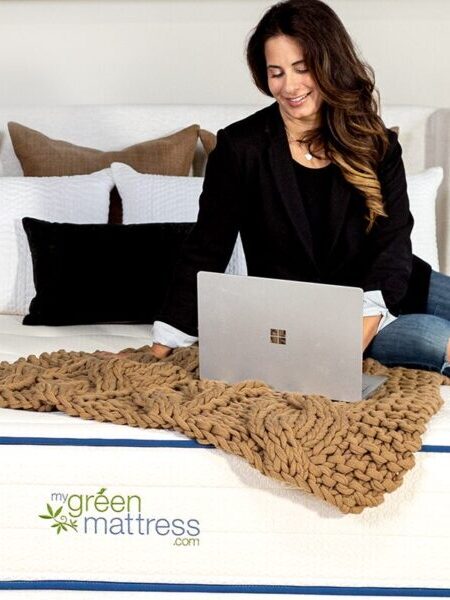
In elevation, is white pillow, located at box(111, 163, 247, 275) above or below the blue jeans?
above

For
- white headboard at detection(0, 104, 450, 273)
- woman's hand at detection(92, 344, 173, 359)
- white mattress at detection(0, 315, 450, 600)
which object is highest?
white headboard at detection(0, 104, 450, 273)

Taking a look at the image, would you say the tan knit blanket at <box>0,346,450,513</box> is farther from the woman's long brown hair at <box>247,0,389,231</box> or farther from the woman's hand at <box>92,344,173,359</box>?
the woman's long brown hair at <box>247,0,389,231</box>

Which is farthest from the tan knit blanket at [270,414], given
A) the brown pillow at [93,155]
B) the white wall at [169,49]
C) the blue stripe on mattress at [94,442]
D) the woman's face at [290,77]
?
the white wall at [169,49]

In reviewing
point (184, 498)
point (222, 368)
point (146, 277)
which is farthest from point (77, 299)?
point (184, 498)

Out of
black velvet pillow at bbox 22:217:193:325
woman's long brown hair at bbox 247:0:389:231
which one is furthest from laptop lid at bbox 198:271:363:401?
black velvet pillow at bbox 22:217:193:325

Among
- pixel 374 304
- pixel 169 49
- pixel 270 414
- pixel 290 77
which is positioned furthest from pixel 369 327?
pixel 169 49

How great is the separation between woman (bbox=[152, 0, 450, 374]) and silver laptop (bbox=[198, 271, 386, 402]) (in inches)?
9.8

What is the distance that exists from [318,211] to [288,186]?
0.09 metres

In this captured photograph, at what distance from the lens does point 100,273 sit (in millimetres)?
2709

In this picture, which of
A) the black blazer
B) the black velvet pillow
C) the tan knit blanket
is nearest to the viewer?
the tan knit blanket

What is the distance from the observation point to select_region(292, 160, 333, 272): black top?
235cm

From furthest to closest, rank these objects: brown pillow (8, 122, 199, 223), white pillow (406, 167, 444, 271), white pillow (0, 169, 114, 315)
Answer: brown pillow (8, 122, 199, 223), white pillow (406, 167, 444, 271), white pillow (0, 169, 114, 315)

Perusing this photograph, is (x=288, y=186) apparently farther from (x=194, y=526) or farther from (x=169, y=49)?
(x=169, y=49)

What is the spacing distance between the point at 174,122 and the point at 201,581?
1.65 m
